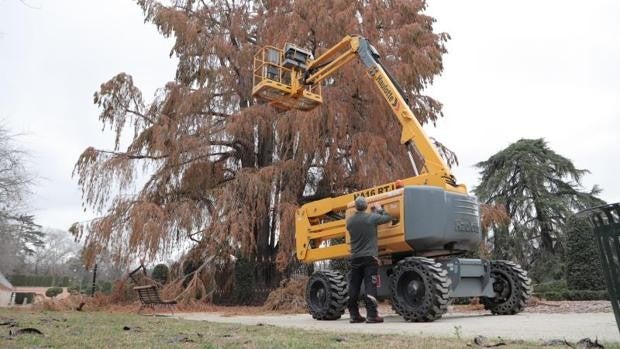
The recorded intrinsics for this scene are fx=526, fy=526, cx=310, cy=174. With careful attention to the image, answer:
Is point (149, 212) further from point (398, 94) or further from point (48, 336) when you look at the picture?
point (48, 336)

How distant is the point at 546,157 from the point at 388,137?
11.9 meters

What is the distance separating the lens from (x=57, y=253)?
6569cm

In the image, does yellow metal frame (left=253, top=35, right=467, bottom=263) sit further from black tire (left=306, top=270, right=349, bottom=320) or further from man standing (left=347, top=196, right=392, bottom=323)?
man standing (left=347, top=196, right=392, bottom=323)

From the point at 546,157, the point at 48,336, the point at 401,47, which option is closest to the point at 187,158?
the point at 401,47

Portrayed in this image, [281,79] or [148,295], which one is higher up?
[281,79]

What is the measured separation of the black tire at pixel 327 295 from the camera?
320 inches

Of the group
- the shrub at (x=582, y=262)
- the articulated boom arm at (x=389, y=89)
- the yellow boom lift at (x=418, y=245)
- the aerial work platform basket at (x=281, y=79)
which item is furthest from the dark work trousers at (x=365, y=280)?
the shrub at (x=582, y=262)

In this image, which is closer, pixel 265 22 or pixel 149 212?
pixel 149 212

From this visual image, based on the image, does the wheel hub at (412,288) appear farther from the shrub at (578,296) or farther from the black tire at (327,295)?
the shrub at (578,296)

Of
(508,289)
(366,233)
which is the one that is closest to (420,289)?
(366,233)

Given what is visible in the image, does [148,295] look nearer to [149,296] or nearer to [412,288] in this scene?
[149,296]

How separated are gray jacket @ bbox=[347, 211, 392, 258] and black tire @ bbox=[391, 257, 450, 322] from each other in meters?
0.61

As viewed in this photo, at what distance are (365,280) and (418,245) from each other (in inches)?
42.7

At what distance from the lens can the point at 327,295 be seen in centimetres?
819
